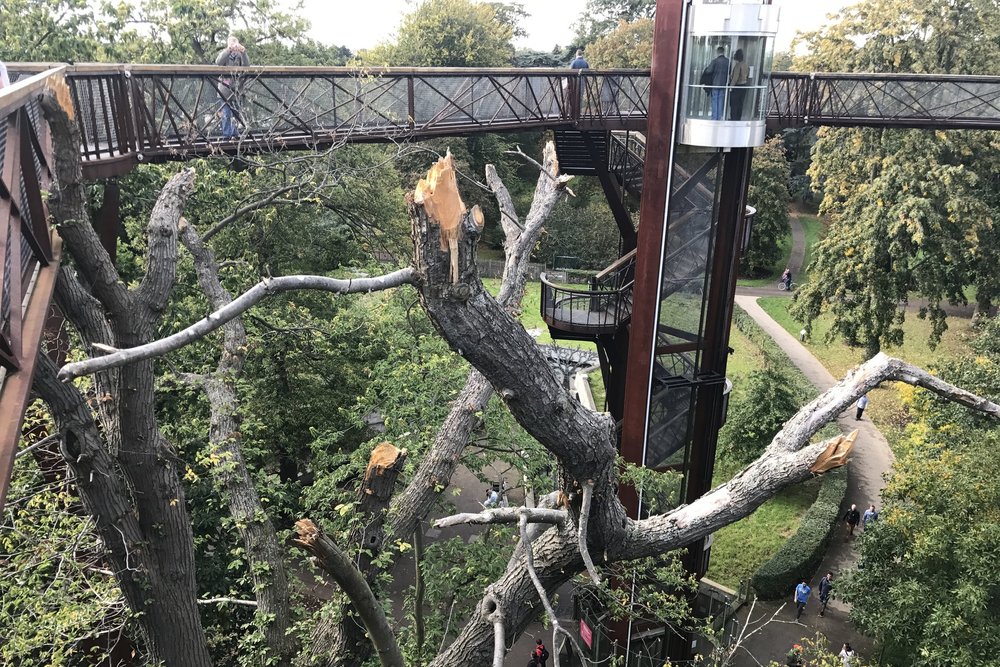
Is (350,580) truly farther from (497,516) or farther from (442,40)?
(442,40)

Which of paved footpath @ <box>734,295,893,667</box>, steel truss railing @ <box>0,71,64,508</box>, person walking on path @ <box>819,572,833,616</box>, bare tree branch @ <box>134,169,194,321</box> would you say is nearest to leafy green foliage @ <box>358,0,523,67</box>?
paved footpath @ <box>734,295,893,667</box>

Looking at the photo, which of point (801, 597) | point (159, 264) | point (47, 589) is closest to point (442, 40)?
point (801, 597)

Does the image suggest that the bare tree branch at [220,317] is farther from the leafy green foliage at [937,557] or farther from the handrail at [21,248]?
the leafy green foliage at [937,557]

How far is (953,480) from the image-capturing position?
9.12 meters

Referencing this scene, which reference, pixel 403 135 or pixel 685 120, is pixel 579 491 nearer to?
pixel 685 120

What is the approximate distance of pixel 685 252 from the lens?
10.1 metres

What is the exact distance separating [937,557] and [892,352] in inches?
571

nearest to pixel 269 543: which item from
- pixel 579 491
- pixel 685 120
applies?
pixel 579 491

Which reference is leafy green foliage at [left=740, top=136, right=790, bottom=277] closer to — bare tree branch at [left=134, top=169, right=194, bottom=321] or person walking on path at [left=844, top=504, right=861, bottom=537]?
person walking on path at [left=844, top=504, right=861, bottom=537]

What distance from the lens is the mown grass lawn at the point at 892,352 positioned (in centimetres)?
1998

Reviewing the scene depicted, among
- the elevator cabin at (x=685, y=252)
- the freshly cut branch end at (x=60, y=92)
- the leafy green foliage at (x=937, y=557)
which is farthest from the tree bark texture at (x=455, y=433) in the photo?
the leafy green foliage at (x=937, y=557)

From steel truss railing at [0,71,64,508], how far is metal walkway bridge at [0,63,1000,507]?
0.04 feet

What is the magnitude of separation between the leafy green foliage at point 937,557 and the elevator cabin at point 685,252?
2588 millimetres

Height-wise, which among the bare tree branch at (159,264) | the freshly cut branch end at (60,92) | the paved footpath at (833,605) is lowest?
the paved footpath at (833,605)
